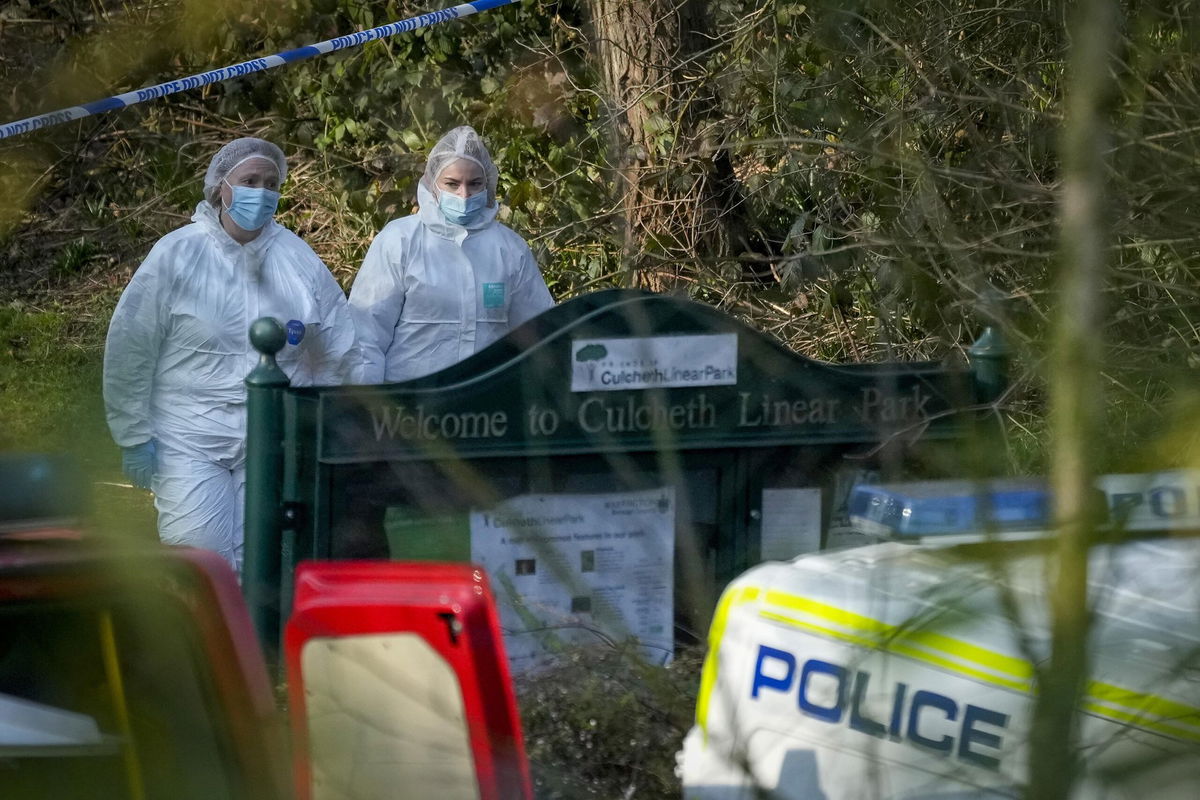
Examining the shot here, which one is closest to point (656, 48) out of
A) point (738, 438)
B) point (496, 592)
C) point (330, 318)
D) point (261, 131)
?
point (330, 318)

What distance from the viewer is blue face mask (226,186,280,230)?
17.2ft

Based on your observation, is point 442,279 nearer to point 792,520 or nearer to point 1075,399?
point 792,520

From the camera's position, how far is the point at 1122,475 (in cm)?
117

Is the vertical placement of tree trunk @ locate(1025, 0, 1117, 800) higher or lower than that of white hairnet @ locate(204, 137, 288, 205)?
lower

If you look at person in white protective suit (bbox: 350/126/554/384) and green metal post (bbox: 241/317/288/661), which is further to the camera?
person in white protective suit (bbox: 350/126/554/384)

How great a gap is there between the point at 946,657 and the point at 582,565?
207 cm

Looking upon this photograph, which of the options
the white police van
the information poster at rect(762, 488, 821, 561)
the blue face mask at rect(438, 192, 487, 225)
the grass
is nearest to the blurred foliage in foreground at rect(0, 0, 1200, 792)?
the grass

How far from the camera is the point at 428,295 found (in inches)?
215

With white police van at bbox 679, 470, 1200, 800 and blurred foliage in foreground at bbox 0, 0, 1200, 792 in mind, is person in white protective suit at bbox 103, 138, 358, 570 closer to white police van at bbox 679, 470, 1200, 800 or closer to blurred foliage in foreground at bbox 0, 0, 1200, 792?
blurred foliage in foreground at bbox 0, 0, 1200, 792

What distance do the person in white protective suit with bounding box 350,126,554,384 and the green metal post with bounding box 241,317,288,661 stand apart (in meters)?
1.46

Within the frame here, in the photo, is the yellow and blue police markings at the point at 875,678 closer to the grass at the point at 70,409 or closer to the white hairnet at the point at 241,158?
the grass at the point at 70,409

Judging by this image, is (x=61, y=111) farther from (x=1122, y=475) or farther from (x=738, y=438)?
(x=738, y=438)

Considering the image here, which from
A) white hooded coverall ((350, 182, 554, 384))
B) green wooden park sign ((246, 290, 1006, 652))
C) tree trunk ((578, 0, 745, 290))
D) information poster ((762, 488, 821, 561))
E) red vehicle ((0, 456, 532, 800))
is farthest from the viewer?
tree trunk ((578, 0, 745, 290))

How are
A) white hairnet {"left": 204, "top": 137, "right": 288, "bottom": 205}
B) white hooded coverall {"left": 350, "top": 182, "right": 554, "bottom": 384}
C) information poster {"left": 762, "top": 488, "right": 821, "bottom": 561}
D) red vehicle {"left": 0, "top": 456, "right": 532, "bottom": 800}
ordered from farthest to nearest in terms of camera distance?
white hooded coverall {"left": 350, "top": 182, "right": 554, "bottom": 384}
white hairnet {"left": 204, "top": 137, "right": 288, "bottom": 205}
information poster {"left": 762, "top": 488, "right": 821, "bottom": 561}
red vehicle {"left": 0, "top": 456, "right": 532, "bottom": 800}
